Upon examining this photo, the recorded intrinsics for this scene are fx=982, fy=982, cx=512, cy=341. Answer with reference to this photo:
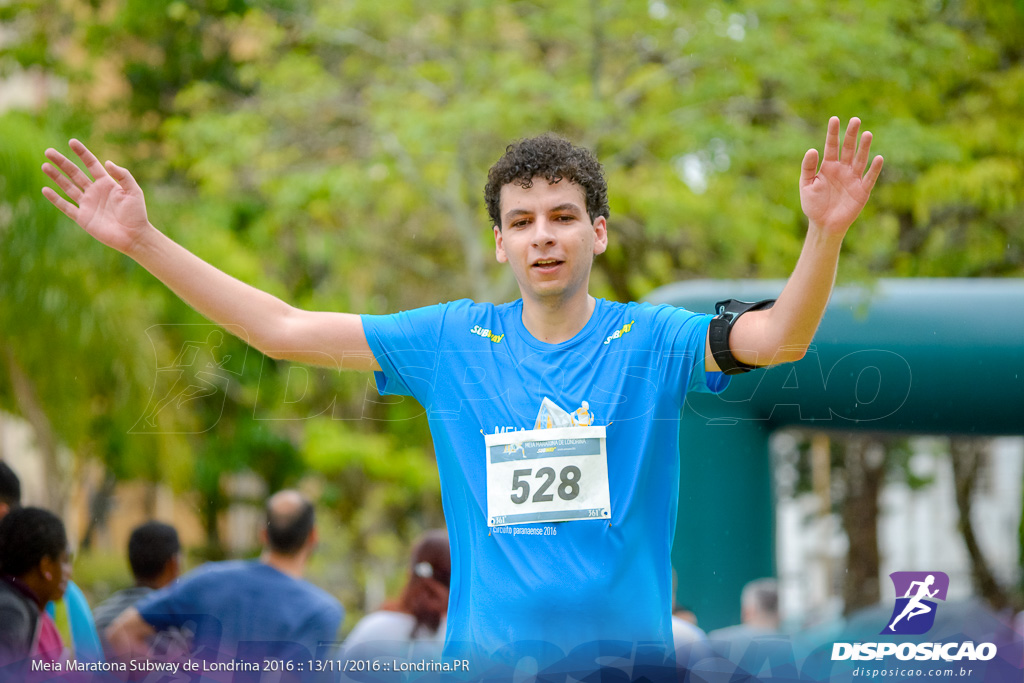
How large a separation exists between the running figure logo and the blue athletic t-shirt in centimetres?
68

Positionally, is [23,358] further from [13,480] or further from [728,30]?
[728,30]

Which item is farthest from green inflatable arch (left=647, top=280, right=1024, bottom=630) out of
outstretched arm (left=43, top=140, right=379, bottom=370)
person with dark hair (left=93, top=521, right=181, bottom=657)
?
person with dark hair (left=93, top=521, right=181, bottom=657)

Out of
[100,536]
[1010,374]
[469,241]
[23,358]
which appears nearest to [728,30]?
[469,241]

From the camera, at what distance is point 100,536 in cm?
1159

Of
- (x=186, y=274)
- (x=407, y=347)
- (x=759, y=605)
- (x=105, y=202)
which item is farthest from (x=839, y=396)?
(x=105, y=202)

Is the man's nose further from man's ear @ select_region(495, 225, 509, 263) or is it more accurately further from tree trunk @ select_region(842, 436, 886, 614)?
tree trunk @ select_region(842, 436, 886, 614)

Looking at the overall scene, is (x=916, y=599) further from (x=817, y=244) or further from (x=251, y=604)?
(x=251, y=604)

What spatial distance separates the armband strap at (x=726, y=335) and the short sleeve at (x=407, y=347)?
0.54 metres

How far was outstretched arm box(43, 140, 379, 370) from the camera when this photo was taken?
5.82ft

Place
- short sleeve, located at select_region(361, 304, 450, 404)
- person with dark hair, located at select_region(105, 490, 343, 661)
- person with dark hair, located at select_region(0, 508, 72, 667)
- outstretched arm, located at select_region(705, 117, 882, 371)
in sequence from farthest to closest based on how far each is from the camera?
person with dark hair, located at select_region(105, 490, 343, 661) → person with dark hair, located at select_region(0, 508, 72, 667) → short sleeve, located at select_region(361, 304, 450, 404) → outstretched arm, located at select_region(705, 117, 882, 371)

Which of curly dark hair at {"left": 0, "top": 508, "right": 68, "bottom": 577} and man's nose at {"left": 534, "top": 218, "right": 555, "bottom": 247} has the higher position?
man's nose at {"left": 534, "top": 218, "right": 555, "bottom": 247}

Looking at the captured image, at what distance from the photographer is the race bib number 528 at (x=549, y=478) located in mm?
1729

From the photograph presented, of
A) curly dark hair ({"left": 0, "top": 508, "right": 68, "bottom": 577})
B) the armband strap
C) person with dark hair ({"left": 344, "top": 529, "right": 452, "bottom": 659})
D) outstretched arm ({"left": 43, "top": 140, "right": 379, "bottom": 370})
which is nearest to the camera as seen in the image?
the armband strap

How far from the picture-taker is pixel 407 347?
189 centimetres
